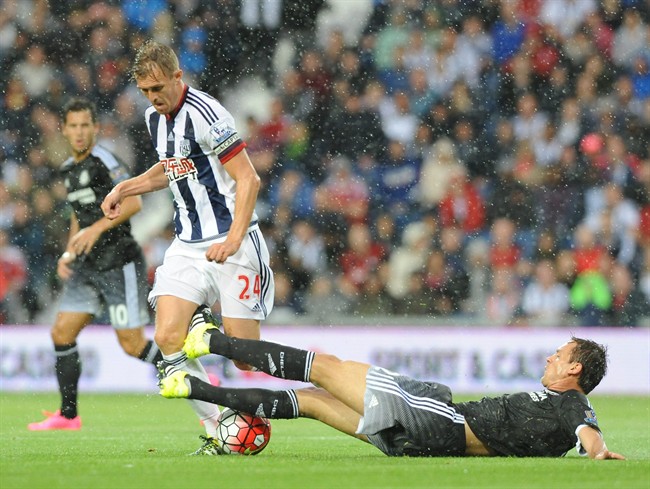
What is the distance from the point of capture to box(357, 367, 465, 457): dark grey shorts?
21.2 feet

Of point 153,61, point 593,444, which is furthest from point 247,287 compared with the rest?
point 593,444

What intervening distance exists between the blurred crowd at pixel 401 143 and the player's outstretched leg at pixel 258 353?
739 centimetres

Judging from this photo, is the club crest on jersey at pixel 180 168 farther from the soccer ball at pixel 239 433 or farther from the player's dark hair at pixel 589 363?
the player's dark hair at pixel 589 363

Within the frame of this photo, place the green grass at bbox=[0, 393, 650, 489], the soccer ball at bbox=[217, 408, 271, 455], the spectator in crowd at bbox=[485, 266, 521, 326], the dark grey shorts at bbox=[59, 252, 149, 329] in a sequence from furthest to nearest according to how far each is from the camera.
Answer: the spectator in crowd at bbox=[485, 266, 521, 326] < the dark grey shorts at bbox=[59, 252, 149, 329] < the soccer ball at bbox=[217, 408, 271, 455] < the green grass at bbox=[0, 393, 650, 489]

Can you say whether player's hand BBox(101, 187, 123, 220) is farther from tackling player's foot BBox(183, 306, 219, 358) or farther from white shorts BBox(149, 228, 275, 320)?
tackling player's foot BBox(183, 306, 219, 358)

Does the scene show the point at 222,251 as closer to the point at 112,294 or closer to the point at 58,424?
the point at 112,294

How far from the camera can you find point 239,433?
683 cm

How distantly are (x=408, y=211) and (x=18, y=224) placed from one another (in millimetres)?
4449

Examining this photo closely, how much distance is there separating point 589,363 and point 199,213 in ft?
7.63

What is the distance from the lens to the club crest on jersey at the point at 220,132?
22.7 feet

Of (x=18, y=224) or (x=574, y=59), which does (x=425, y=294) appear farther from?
(x=18, y=224)

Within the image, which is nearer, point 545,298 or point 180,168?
point 180,168

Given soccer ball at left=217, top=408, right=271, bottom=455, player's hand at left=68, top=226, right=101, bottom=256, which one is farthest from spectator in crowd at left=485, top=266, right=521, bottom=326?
soccer ball at left=217, top=408, right=271, bottom=455

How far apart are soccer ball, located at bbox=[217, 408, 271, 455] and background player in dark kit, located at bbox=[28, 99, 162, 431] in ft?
9.21
